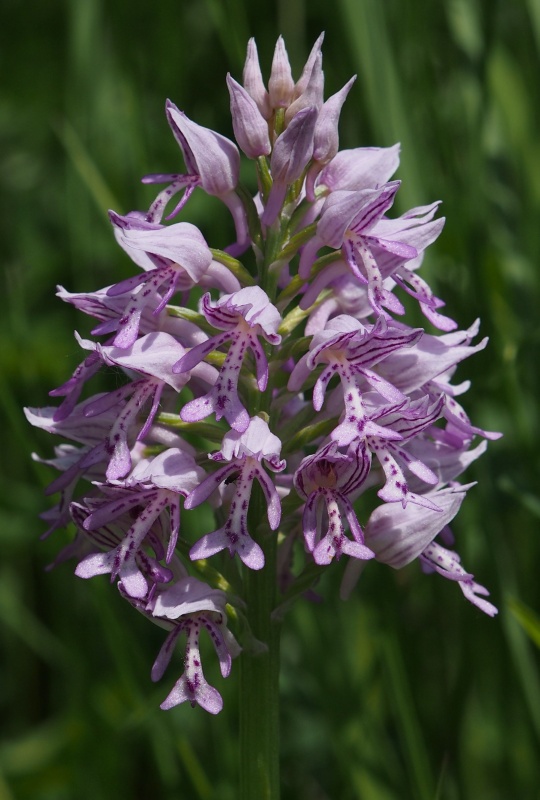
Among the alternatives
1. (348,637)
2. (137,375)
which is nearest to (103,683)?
(348,637)

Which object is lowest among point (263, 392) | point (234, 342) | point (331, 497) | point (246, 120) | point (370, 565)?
point (370, 565)

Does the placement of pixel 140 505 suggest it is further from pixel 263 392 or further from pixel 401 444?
pixel 401 444

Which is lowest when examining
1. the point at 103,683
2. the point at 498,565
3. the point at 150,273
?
the point at 103,683

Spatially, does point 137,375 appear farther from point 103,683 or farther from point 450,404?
point 103,683

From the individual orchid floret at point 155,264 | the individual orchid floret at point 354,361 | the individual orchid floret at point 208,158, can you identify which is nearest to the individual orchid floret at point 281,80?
the individual orchid floret at point 208,158

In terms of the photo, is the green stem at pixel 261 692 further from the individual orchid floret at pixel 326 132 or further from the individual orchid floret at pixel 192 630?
the individual orchid floret at pixel 326 132

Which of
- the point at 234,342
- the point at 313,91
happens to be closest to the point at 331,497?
the point at 234,342

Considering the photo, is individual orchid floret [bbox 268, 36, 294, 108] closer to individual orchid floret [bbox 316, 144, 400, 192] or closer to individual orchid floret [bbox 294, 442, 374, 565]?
individual orchid floret [bbox 316, 144, 400, 192]
